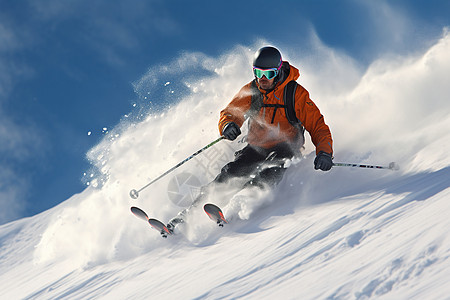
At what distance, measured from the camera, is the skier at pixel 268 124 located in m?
4.93

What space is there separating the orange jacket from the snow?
557mm

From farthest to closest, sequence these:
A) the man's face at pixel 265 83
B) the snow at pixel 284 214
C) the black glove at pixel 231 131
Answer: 1. the black glove at pixel 231 131
2. the man's face at pixel 265 83
3. the snow at pixel 284 214

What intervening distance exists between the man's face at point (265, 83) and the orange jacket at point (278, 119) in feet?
0.22

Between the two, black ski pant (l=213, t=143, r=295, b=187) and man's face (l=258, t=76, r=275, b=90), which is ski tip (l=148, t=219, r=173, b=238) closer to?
black ski pant (l=213, t=143, r=295, b=187)

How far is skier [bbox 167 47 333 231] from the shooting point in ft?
16.2

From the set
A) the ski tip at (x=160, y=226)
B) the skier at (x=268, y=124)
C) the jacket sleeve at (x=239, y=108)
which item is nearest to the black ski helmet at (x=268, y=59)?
the skier at (x=268, y=124)

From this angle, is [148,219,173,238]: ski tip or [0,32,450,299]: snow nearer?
[0,32,450,299]: snow

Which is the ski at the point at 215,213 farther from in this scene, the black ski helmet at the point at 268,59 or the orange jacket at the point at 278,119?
the black ski helmet at the point at 268,59

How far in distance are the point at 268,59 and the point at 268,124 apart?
0.88m

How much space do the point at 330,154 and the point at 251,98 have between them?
141 cm

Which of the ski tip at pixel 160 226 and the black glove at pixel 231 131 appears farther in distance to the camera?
the black glove at pixel 231 131

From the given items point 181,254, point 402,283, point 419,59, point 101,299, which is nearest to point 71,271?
point 101,299

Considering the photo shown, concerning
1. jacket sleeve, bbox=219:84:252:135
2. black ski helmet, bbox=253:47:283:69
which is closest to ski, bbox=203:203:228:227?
jacket sleeve, bbox=219:84:252:135

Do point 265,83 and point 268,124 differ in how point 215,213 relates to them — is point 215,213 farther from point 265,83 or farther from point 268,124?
point 265,83
